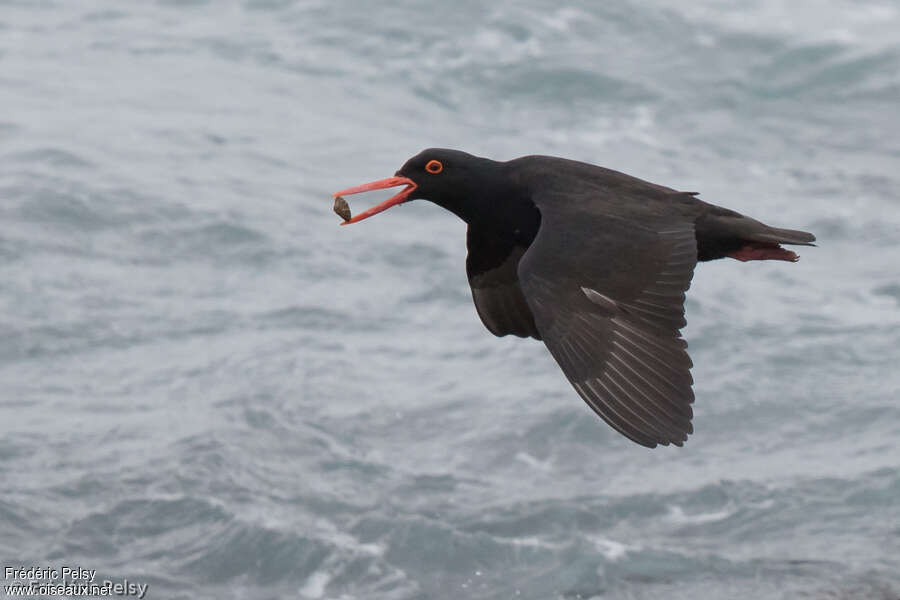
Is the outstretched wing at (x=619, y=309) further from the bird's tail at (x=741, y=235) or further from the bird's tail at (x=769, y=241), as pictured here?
the bird's tail at (x=769, y=241)

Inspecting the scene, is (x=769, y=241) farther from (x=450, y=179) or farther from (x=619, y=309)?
(x=450, y=179)

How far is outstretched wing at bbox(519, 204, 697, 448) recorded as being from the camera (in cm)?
620

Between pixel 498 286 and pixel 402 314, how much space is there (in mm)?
6413

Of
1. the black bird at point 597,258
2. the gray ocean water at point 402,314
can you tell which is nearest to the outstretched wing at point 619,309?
the black bird at point 597,258

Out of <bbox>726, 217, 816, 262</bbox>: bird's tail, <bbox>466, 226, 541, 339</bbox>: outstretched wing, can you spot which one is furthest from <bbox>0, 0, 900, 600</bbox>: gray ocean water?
<bbox>726, 217, 816, 262</bbox>: bird's tail

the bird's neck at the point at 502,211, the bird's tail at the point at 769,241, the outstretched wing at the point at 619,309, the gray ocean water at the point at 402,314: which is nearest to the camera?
the outstretched wing at the point at 619,309

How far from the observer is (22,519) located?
10.9 meters

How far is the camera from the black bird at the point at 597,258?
627cm

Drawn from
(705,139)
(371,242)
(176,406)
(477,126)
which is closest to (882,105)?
(705,139)

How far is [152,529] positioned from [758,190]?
8.19m

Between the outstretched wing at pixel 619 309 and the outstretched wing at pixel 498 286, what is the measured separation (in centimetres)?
70

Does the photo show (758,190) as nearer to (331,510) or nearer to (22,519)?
(331,510)

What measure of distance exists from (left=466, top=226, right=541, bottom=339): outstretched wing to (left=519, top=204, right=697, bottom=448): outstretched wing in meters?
0.70

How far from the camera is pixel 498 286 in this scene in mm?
7734
